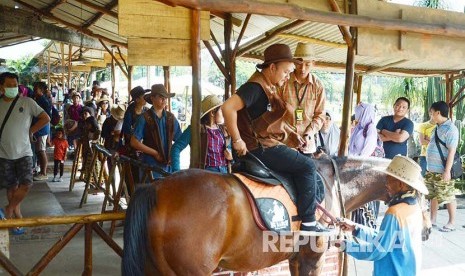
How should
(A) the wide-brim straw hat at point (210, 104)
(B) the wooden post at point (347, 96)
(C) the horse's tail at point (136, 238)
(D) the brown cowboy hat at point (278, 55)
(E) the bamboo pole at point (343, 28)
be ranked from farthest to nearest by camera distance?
1. (A) the wide-brim straw hat at point (210, 104)
2. (B) the wooden post at point (347, 96)
3. (E) the bamboo pole at point (343, 28)
4. (D) the brown cowboy hat at point (278, 55)
5. (C) the horse's tail at point (136, 238)

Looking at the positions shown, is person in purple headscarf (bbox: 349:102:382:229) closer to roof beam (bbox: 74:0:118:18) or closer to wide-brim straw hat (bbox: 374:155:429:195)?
wide-brim straw hat (bbox: 374:155:429:195)

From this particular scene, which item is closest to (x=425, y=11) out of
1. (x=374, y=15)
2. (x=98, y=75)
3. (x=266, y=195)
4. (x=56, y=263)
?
(x=374, y=15)

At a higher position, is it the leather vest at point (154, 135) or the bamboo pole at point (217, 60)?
the bamboo pole at point (217, 60)

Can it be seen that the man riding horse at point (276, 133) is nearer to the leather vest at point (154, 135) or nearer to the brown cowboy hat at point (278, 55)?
the brown cowboy hat at point (278, 55)

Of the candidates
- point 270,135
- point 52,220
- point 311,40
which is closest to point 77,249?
point 52,220

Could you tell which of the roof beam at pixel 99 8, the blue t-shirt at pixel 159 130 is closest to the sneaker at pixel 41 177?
the roof beam at pixel 99 8

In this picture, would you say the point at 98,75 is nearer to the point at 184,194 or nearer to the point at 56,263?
the point at 56,263

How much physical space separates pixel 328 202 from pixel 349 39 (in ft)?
5.65

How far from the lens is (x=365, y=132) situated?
6.33 metres

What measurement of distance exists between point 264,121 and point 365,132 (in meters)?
3.50

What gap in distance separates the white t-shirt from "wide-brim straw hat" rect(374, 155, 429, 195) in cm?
415

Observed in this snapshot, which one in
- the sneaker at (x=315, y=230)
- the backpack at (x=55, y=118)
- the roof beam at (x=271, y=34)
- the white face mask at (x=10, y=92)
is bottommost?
the sneaker at (x=315, y=230)

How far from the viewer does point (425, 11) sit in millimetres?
4211

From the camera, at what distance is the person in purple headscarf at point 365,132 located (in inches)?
247
